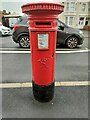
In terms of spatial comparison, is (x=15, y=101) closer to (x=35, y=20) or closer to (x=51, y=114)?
(x=51, y=114)

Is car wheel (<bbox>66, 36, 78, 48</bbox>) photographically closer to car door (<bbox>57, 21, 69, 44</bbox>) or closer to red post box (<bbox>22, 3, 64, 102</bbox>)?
car door (<bbox>57, 21, 69, 44</bbox>)

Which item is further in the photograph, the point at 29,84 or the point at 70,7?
the point at 70,7

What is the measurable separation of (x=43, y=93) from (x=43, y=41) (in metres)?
1.01

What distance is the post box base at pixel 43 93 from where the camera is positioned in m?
2.82

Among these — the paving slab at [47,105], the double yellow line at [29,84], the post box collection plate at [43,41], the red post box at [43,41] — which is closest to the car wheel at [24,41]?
the double yellow line at [29,84]

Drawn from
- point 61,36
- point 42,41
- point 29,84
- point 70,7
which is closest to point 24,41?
point 61,36

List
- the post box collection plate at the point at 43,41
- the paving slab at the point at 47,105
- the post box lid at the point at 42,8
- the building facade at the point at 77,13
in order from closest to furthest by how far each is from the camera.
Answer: the post box lid at the point at 42,8, the post box collection plate at the point at 43,41, the paving slab at the point at 47,105, the building facade at the point at 77,13

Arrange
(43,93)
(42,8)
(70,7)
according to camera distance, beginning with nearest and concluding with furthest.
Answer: (42,8) < (43,93) < (70,7)

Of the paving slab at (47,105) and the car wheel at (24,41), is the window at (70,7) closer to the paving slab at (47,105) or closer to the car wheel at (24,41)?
the car wheel at (24,41)

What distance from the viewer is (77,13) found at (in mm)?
31078

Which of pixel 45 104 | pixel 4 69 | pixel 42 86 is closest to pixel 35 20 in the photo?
pixel 42 86

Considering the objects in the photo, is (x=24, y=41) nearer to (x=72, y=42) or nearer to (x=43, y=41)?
(x=72, y=42)

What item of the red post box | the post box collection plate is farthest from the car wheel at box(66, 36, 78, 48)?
the post box collection plate

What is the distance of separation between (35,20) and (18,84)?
1826mm
